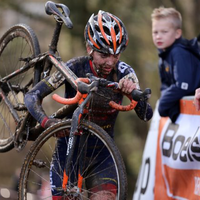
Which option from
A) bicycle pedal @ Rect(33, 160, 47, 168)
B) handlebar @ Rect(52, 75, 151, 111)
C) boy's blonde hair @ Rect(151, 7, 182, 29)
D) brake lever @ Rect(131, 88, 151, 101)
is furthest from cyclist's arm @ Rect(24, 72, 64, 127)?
boy's blonde hair @ Rect(151, 7, 182, 29)

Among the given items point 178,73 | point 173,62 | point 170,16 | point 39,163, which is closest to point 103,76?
point 39,163

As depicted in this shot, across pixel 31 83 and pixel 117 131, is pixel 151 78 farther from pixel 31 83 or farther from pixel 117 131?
pixel 31 83

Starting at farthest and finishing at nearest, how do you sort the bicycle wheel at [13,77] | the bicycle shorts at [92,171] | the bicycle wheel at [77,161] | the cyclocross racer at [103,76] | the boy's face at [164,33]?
the boy's face at [164,33], the bicycle wheel at [13,77], the bicycle shorts at [92,171], the cyclocross racer at [103,76], the bicycle wheel at [77,161]

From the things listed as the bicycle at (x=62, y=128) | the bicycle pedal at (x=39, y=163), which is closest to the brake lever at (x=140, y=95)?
the bicycle at (x=62, y=128)

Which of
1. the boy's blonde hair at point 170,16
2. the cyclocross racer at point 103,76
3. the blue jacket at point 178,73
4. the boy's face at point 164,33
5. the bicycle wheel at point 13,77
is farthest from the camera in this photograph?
the boy's blonde hair at point 170,16

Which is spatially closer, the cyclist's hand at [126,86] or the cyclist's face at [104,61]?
the cyclist's hand at [126,86]

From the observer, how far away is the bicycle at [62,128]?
469 cm

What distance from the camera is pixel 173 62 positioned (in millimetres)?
7105

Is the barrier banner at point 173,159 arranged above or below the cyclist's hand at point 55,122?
below

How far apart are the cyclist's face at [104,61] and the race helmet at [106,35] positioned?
60mm

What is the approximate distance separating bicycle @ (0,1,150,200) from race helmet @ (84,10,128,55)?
267 millimetres

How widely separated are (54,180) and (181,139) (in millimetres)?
1813

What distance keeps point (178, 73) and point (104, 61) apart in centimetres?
222

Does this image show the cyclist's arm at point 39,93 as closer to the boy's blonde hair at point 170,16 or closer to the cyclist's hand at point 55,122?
the cyclist's hand at point 55,122
